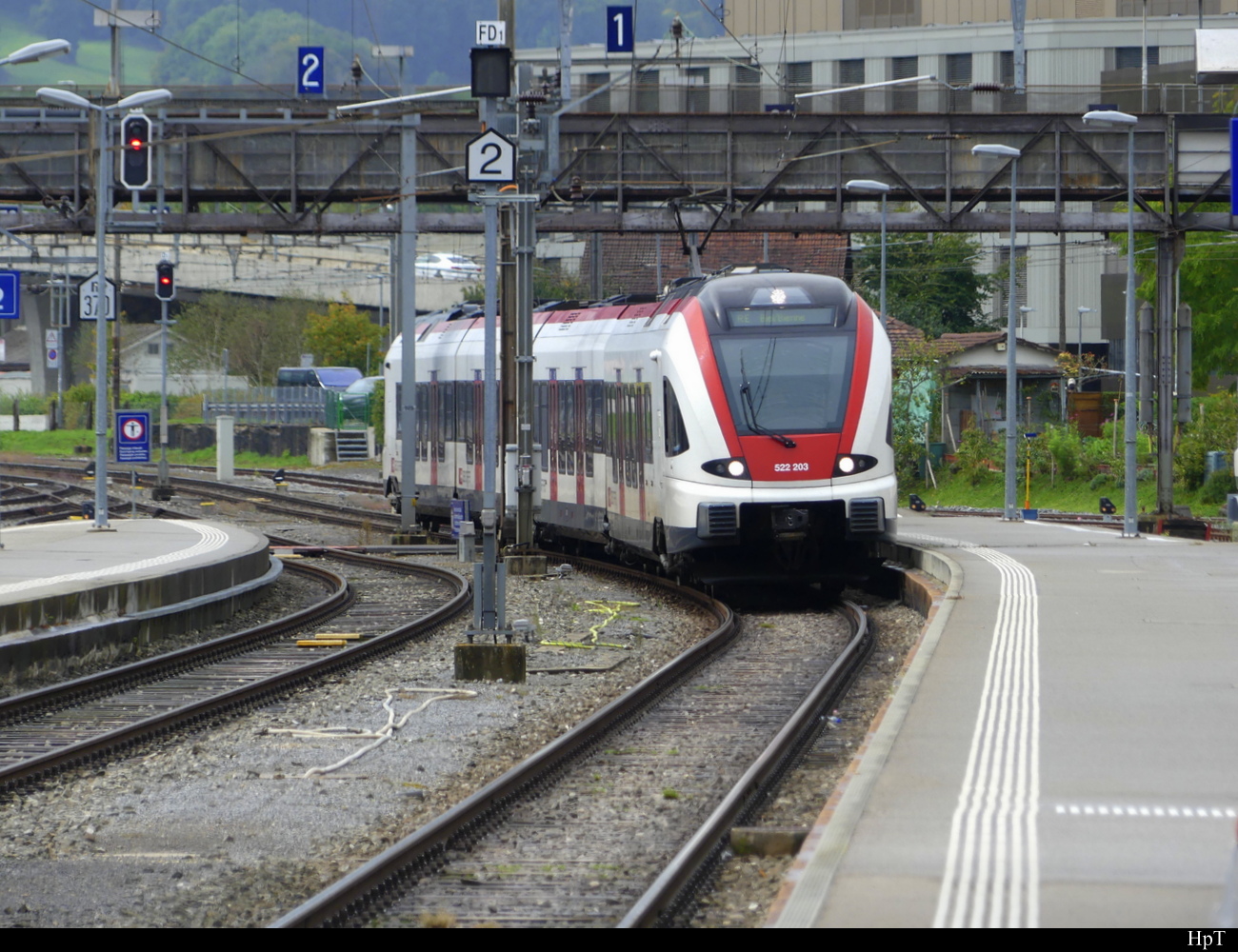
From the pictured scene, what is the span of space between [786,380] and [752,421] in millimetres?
606

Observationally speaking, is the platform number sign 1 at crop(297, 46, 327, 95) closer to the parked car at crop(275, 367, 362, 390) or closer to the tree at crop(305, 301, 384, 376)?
the parked car at crop(275, 367, 362, 390)

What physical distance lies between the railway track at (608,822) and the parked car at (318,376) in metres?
62.9

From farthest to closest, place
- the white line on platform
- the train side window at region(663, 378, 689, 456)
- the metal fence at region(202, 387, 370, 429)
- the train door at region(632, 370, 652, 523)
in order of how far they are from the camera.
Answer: the metal fence at region(202, 387, 370, 429) < the train door at region(632, 370, 652, 523) < the train side window at region(663, 378, 689, 456) < the white line on platform

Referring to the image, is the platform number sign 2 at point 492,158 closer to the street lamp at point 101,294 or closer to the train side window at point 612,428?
the train side window at point 612,428

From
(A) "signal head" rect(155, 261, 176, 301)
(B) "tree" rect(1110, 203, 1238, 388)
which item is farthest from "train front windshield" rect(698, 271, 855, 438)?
(B) "tree" rect(1110, 203, 1238, 388)

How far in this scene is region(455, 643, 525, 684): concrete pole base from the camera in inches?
569

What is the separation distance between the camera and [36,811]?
9.68 metres

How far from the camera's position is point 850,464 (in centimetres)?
1936

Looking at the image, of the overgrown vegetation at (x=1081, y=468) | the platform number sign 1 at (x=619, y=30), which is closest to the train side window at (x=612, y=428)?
the platform number sign 1 at (x=619, y=30)

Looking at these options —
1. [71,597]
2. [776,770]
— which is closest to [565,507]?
[71,597]

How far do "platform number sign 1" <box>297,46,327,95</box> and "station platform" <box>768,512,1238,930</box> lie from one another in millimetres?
22594

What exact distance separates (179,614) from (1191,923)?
13.8 m

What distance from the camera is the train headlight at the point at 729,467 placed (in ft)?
62.8
